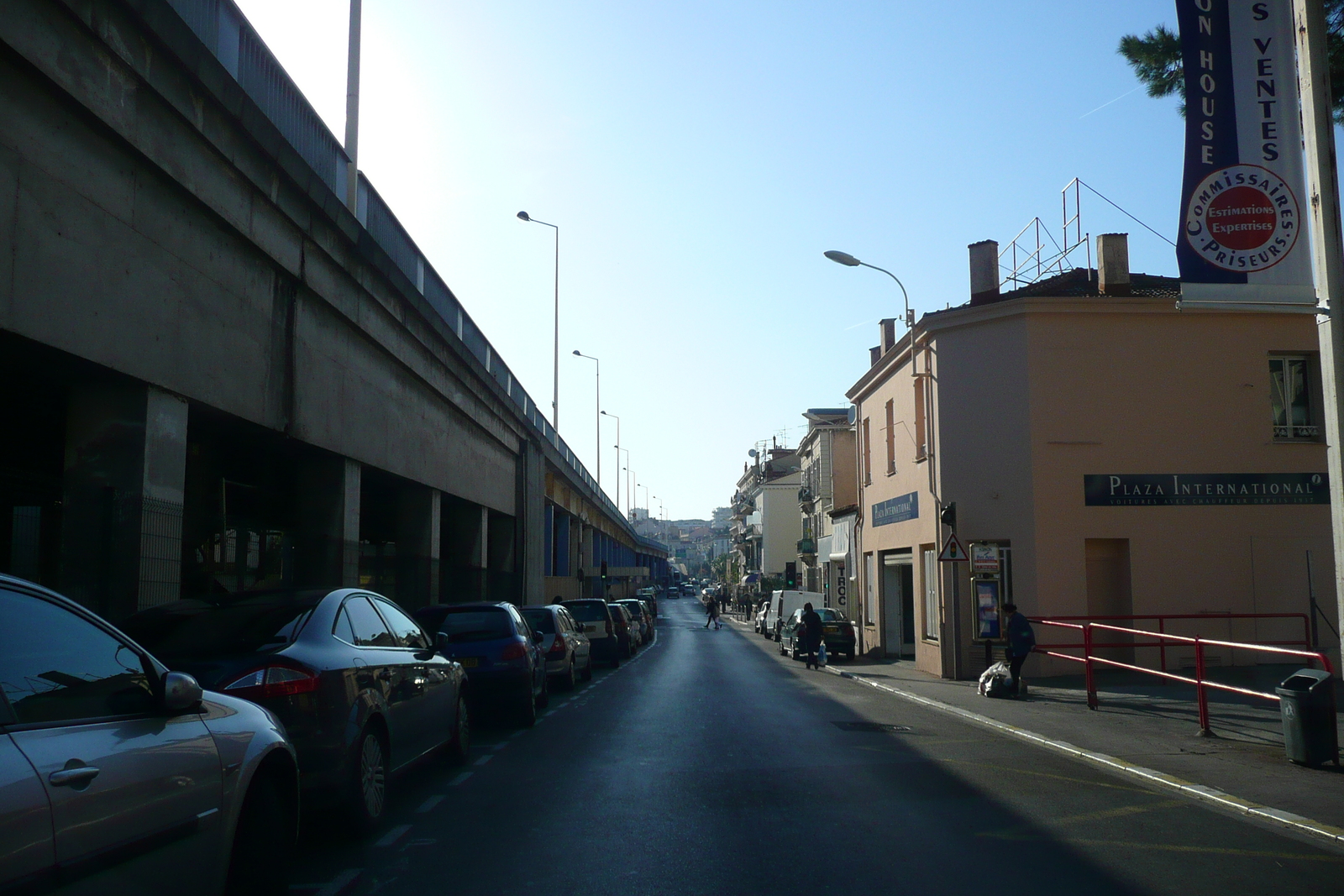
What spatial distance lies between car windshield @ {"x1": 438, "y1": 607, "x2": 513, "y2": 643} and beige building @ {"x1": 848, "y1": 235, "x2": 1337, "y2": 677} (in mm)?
11176

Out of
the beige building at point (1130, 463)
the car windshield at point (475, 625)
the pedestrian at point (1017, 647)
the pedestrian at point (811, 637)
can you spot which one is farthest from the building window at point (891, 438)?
the car windshield at point (475, 625)

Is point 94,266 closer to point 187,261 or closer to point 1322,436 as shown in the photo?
point 187,261

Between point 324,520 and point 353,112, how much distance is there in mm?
5962

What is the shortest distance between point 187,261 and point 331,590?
3766 mm

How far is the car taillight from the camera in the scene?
6.27m

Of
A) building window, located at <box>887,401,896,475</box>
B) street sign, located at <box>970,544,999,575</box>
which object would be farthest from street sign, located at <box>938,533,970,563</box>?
building window, located at <box>887,401,896,475</box>

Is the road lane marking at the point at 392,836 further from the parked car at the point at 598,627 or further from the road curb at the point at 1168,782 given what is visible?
the parked car at the point at 598,627

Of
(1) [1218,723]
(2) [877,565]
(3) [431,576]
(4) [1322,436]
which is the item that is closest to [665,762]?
(1) [1218,723]

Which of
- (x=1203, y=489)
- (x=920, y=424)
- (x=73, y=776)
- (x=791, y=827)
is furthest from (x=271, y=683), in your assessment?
(x=920, y=424)

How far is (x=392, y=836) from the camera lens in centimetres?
711

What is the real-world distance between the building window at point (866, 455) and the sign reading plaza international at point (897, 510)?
123 centimetres

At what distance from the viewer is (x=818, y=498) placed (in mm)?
56938

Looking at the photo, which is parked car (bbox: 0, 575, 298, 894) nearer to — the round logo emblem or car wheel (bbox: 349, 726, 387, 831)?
car wheel (bbox: 349, 726, 387, 831)

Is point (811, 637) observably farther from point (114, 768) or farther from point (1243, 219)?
point (114, 768)
